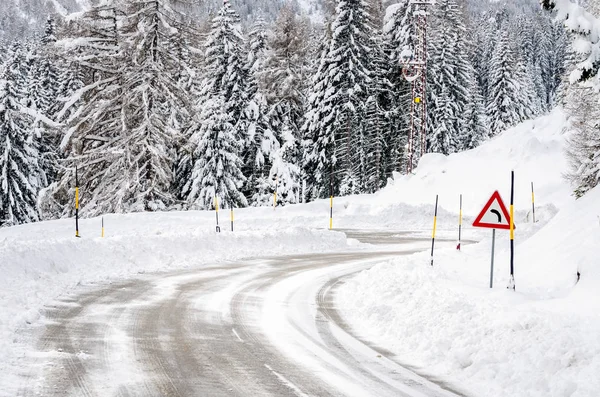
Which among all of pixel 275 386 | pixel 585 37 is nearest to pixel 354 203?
pixel 585 37

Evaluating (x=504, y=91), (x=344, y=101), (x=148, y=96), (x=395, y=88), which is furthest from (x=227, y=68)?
(x=504, y=91)

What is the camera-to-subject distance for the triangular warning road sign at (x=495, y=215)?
10320 millimetres

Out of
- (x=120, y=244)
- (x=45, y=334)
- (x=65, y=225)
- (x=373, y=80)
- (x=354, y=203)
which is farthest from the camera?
(x=373, y=80)

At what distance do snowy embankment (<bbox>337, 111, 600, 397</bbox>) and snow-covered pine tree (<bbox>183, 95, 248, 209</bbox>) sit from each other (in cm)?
1960

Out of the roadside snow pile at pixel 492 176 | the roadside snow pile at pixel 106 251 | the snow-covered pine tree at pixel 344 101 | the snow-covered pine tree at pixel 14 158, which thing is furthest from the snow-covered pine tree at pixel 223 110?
the snow-covered pine tree at pixel 14 158

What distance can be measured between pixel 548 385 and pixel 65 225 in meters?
19.4

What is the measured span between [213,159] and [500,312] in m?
28.3

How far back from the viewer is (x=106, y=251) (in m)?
15.4

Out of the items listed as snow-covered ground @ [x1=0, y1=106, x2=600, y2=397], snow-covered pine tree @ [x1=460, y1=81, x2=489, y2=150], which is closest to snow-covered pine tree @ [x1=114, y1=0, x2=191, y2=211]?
snow-covered ground @ [x1=0, y1=106, x2=600, y2=397]

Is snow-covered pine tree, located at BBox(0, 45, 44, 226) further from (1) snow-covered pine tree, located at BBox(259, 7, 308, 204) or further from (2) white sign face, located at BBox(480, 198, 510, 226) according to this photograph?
(2) white sign face, located at BBox(480, 198, 510, 226)

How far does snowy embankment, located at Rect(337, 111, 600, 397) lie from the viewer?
6.20m

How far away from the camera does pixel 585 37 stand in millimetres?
10789

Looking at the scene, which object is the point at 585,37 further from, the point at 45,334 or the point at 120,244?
the point at 120,244

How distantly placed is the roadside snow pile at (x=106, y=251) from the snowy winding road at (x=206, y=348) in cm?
55
